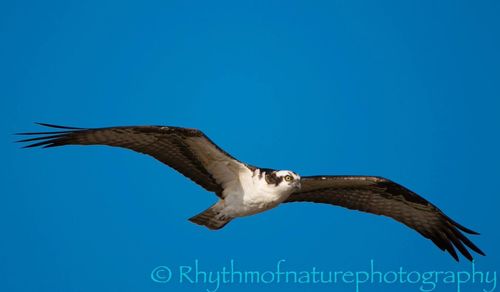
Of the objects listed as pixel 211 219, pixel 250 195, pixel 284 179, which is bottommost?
pixel 211 219

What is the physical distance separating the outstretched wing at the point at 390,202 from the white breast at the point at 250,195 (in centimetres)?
115

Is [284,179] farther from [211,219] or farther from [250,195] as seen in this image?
[211,219]

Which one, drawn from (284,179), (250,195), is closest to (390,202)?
(284,179)

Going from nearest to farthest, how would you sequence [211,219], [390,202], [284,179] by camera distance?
[284,179]
[211,219]
[390,202]

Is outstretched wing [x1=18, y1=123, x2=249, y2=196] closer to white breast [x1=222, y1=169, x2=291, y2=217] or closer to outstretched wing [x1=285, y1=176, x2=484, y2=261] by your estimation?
white breast [x1=222, y1=169, x2=291, y2=217]

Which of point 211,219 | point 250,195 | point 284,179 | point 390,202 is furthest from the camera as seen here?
point 390,202

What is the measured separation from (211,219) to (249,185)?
0.89m

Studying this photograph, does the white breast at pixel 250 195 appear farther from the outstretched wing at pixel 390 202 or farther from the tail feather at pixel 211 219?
the outstretched wing at pixel 390 202

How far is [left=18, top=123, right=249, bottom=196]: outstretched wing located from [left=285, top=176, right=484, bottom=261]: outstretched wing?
1495mm

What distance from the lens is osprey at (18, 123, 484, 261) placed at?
10930mm

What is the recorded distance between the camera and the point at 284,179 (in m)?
11.1

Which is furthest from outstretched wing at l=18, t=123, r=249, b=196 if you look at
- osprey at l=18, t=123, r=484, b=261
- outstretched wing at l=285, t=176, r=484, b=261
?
outstretched wing at l=285, t=176, r=484, b=261

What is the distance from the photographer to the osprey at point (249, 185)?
35.9 feet

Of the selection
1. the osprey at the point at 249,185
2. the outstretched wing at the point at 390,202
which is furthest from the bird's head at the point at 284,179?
the outstretched wing at the point at 390,202
